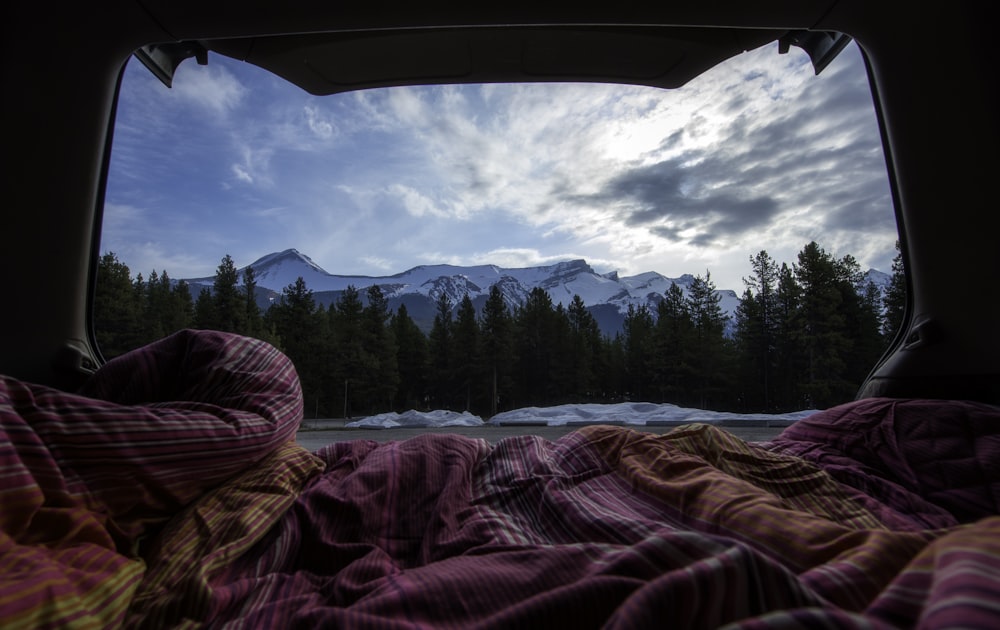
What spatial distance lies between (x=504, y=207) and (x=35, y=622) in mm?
3255

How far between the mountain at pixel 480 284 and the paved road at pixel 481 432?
0.95 m

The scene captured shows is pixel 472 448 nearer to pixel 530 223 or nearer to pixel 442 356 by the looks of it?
pixel 442 356

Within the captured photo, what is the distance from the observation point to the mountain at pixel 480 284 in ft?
9.12

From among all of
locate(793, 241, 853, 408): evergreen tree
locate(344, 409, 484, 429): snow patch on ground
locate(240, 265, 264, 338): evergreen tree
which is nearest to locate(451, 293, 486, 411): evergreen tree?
locate(344, 409, 484, 429): snow patch on ground

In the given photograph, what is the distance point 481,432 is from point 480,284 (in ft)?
7.36

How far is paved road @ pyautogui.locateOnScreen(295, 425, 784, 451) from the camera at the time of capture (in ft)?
5.82

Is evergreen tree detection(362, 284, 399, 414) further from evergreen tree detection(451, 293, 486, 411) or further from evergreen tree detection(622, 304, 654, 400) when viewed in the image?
evergreen tree detection(622, 304, 654, 400)

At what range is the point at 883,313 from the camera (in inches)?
76.6

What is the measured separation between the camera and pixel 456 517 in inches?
35.1

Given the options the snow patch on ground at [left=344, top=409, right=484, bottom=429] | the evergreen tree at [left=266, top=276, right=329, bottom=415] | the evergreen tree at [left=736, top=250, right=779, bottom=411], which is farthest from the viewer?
the evergreen tree at [left=736, top=250, right=779, bottom=411]

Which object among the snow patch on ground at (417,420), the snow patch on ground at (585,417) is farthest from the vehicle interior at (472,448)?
the snow patch on ground at (417,420)

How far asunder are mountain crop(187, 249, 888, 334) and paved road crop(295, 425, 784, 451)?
95 cm

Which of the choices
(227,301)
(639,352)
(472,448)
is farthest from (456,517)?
(639,352)

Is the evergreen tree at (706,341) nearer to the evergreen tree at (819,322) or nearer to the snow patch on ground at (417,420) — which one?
the evergreen tree at (819,322)
